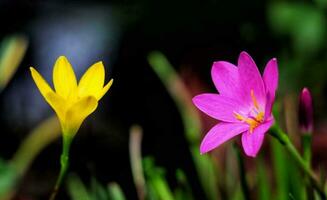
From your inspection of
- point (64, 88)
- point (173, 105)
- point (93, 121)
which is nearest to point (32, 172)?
point (93, 121)

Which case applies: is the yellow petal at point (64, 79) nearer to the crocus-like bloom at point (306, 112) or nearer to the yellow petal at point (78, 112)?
the yellow petal at point (78, 112)

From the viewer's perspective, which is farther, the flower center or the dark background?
the dark background

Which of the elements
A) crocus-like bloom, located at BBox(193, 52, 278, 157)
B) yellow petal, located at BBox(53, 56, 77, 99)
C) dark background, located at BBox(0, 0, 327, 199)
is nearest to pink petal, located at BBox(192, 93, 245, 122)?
crocus-like bloom, located at BBox(193, 52, 278, 157)

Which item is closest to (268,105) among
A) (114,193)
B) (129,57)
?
(114,193)

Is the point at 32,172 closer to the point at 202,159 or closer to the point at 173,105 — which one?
the point at 173,105

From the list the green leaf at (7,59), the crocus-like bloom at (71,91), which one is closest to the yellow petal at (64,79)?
the crocus-like bloom at (71,91)

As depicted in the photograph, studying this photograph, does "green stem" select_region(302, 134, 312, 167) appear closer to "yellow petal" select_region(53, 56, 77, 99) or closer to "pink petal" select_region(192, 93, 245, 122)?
"pink petal" select_region(192, 93, 245, 122)

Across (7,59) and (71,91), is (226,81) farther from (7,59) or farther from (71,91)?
(7,59)
